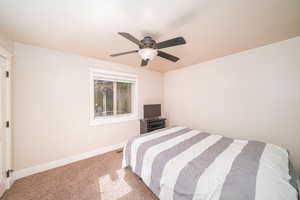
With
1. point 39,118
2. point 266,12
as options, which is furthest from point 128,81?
point 266,12

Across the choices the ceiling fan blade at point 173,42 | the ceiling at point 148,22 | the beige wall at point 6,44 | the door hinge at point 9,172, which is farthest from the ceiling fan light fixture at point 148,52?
the door hinge at point 9,172

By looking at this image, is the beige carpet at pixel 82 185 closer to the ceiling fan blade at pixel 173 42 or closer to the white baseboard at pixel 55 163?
the white baseboard at pixel 55 163

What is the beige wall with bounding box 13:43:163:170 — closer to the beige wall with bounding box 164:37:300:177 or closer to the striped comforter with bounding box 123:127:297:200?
the striped comforter with bounding box 123:127:297:200

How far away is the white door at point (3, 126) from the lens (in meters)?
1.53

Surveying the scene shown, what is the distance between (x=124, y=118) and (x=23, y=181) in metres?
2.08

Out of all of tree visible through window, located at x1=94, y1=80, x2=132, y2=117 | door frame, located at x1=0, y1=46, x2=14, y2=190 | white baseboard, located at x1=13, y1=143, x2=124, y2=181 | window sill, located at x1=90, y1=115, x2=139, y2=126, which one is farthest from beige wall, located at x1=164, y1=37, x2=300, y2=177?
door frame, located at x1=0, y1=46, x2=14, y2=190

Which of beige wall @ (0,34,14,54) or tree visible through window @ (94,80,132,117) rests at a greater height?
beige wall @ (0,34,14,54)

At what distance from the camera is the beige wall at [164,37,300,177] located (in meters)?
1.87

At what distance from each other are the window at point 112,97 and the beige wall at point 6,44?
1231 millimetres

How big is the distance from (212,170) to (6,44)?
10.8ft

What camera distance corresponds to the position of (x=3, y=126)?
1572 mm

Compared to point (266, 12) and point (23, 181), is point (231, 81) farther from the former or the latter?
point (23, 181)

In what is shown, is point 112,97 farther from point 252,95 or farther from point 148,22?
point 252,95

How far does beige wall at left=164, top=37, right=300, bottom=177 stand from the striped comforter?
2.65ft
